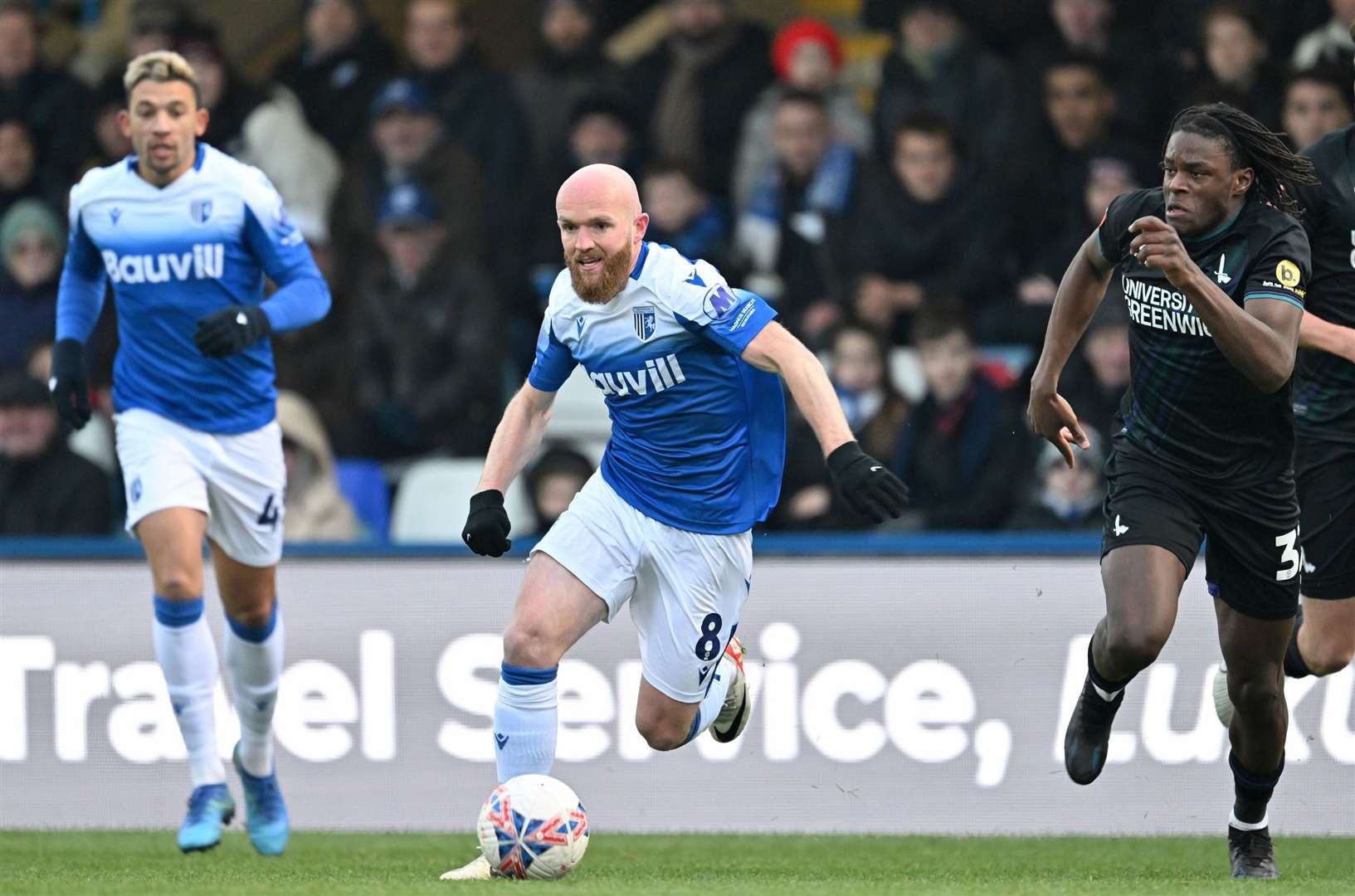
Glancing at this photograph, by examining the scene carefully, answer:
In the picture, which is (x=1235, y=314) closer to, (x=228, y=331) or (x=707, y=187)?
(x=228, y=331)

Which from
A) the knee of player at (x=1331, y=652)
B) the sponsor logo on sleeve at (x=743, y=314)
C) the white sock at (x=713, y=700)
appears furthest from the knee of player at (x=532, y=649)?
the knee of player at (x=1331, y=652)

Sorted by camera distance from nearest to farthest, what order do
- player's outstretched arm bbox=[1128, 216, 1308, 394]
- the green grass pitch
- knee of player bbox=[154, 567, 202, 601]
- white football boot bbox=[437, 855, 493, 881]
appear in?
player's outstretched arm bbox=[1128, 216, 1308, 394] → the green grass pitch → white football boot bbox=[437, 855, 493, 881] → knee of player bbox=[154, 567, 202, 601]

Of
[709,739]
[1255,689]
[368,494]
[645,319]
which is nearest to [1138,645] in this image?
[1255,689]

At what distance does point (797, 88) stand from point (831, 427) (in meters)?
5.81

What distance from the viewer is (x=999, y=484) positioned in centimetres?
992

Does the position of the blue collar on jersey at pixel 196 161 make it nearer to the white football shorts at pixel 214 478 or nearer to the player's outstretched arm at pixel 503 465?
the white football shorts at pixel 214 478

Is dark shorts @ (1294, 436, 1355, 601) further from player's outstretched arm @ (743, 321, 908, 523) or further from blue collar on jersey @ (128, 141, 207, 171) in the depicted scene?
blue collar on jersey @ (128, 141, 207, 171)

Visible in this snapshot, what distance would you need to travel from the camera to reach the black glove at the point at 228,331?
7.31 metres

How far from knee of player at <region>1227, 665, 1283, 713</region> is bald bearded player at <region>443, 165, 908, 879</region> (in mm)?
1575

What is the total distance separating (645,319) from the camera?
21.6ft

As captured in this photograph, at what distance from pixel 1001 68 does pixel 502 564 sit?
424cm

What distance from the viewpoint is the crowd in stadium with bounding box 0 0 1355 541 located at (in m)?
10.3

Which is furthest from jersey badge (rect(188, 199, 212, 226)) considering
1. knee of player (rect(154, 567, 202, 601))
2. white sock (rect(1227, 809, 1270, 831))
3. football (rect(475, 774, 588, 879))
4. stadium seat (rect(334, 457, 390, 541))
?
white sock (rect(1227, 809, 1270, 831))

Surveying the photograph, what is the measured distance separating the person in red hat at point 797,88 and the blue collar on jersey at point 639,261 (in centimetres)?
508
